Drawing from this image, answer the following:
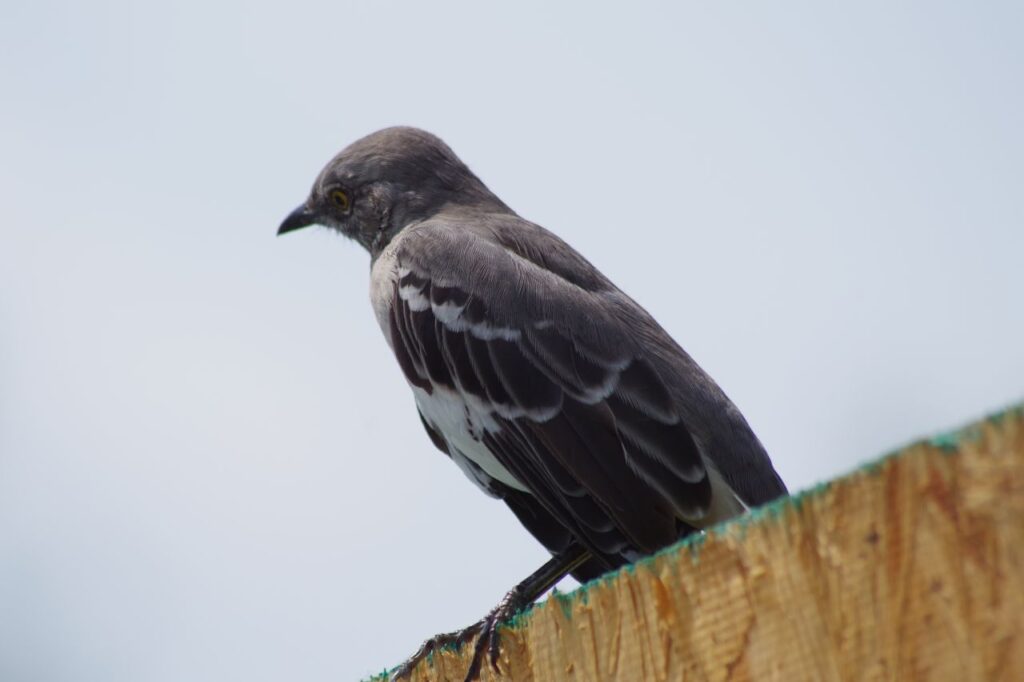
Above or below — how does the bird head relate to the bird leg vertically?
above

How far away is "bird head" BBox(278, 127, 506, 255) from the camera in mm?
8219

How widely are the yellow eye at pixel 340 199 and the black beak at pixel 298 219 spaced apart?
34 cm

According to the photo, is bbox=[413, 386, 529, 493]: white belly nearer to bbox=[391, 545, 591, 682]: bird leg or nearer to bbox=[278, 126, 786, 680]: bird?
bbox=[278, 126, 786, 680]: bird

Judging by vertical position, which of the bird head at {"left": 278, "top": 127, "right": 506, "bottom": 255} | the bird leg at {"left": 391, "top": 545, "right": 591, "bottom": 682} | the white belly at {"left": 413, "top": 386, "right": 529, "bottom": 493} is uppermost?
the bird head at {"left": 278, "top": 127, "right": 506, "bottom": 255}

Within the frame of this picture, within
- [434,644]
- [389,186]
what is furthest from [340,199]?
[434,644]

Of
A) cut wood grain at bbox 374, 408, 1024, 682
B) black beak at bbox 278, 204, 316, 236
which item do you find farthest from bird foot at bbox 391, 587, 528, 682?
black beak at bbox 278, 204, 316, 236

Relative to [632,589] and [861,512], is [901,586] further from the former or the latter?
[632,589]

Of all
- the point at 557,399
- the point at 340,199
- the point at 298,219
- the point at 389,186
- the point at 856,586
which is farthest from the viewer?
the point at 298,219

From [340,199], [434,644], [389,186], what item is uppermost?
[340,199]

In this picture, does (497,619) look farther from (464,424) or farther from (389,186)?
(389,186)

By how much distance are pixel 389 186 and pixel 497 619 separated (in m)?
4.51

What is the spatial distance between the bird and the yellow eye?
1.08 m

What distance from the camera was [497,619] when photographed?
429 centimetres

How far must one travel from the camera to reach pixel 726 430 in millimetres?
6078
